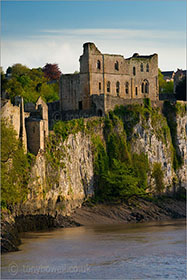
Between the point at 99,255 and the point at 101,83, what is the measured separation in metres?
44.9

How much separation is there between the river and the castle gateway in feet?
84.5

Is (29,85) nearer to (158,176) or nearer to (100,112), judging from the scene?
(100,112)

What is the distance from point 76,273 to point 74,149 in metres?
35.5

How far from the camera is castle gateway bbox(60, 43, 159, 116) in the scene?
95438 millimetres

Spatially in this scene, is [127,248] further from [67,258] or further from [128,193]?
[128,193]

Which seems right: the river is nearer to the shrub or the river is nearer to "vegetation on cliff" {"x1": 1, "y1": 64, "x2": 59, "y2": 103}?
the shrub

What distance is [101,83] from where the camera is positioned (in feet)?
323

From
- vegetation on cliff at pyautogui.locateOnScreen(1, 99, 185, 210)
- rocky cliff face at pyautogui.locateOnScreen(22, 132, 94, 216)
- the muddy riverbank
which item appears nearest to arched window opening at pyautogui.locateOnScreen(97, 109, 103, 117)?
vegetation on cliff at pyautogui.locateOnScreen(1, 99, 185, 210)

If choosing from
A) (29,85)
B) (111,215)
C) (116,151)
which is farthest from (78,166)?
(29,85)

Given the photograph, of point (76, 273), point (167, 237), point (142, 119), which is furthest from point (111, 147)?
point (76, 273)

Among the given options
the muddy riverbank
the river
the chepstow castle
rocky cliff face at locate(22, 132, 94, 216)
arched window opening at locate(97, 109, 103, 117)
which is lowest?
the river

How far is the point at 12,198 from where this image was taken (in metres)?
64.7

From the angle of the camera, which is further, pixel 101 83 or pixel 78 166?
pixel 101 83

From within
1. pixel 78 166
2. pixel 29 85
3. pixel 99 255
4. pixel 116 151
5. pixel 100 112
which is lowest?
pixel 99 255
